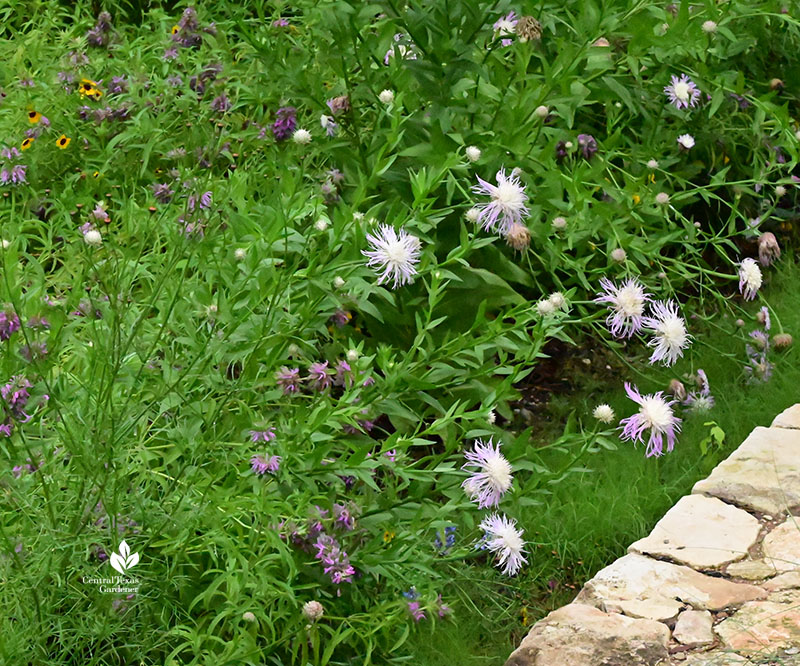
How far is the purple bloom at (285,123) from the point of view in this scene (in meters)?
3.73

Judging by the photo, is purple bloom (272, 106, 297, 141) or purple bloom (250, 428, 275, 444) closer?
purple bloom (250, 428, 275, 444)

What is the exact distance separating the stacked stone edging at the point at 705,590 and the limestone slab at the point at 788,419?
0.19 meters

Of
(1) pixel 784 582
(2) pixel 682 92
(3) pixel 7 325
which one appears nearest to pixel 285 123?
(2) pixel 682 92

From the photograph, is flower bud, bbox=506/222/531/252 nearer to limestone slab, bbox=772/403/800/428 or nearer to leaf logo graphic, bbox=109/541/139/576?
limestone slab, bbox=772/403/800/428

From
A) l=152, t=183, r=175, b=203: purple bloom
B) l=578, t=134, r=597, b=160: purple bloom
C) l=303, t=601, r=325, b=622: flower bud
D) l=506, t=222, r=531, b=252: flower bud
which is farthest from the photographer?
l=578, t=134, r=597, b=160: purple bloom

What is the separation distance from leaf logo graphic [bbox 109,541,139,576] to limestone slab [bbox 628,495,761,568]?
4.31ft

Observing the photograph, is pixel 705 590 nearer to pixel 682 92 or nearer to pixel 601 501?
pixel 601 501

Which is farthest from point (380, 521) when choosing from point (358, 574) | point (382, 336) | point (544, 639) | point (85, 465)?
point (382, 336)

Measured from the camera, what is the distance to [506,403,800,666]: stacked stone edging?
8.54 ft

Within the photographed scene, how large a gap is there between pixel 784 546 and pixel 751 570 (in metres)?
0.14

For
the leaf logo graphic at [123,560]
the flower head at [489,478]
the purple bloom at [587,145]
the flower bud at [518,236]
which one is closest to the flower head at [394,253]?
the flower bud at [518,236]

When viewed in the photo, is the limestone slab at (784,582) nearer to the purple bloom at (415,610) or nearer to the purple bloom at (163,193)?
the purple bloom at (415,610)

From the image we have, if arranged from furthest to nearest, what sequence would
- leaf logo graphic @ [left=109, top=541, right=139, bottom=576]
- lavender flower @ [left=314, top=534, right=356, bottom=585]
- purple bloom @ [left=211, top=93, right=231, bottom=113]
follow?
purple bloom @ [left=211, top=93, right=231, bottom=113]
lavender flower @ [left=314, top=534, right=356, bottom=585]
leaf logo graphic @ [left=109, top=541, right=139, bottom=576]

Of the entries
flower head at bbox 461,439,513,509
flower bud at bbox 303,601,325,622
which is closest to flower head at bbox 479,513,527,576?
flower head at bbox 461,439,513,509
